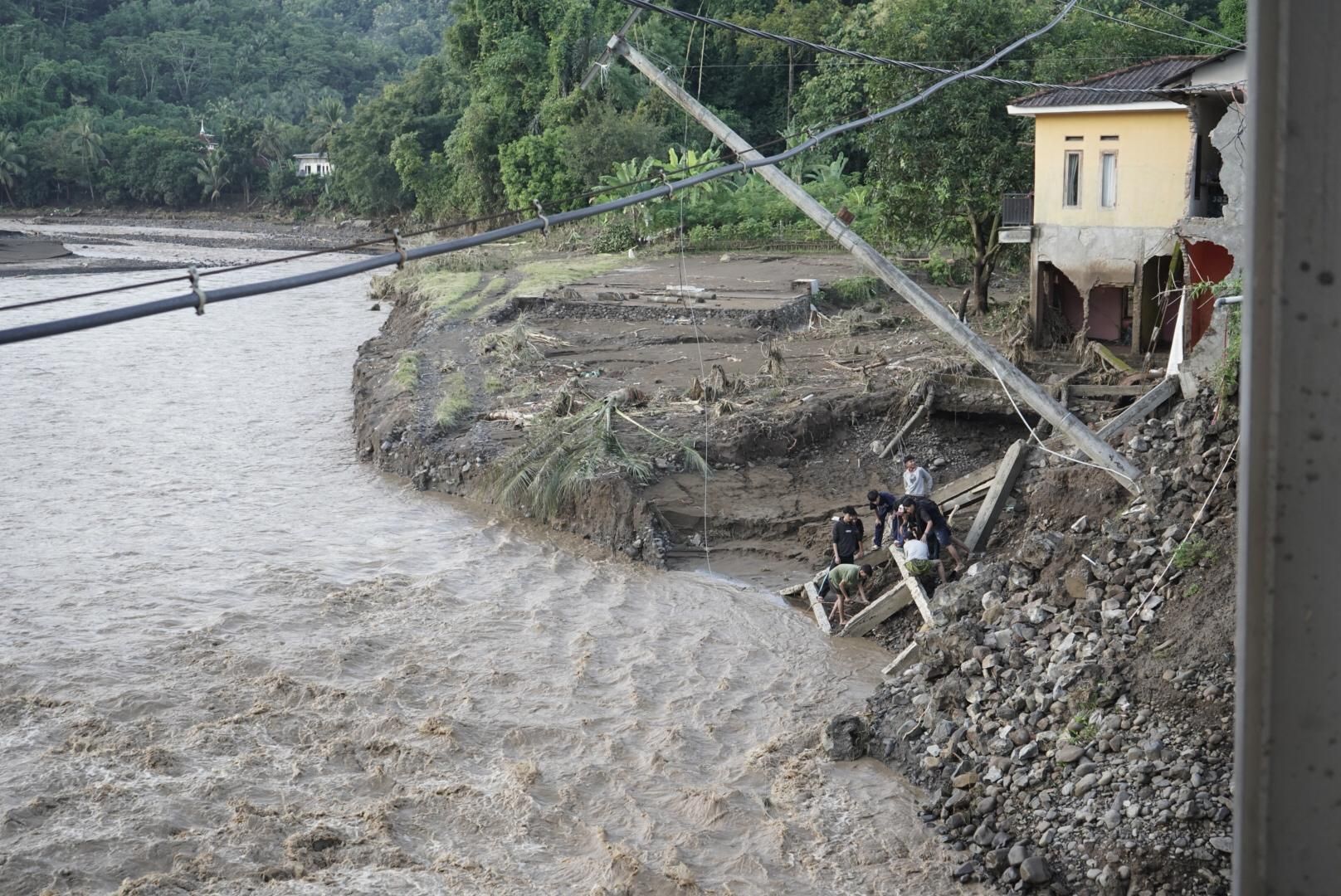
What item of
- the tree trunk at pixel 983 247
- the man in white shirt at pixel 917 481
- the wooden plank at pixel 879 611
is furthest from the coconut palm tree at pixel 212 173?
the wooden plank at pixel 879 611

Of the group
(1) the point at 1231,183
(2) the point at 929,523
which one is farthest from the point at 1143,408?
(1) the point at 1231,183

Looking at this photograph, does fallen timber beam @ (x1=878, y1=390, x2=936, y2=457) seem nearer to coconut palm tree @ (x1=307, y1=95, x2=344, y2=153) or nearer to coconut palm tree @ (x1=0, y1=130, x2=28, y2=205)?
coconut palm tree @ (x1=307, y1=95, x2=344, y2=153)

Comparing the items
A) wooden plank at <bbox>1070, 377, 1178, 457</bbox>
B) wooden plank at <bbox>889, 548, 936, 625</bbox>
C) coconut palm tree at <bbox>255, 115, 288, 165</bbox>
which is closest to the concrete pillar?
wooden plank at <bbox>889, 548, 936, 625</bbox>

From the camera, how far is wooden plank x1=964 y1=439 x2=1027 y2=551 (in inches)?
522

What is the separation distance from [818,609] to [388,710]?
Answer: 4.75 m

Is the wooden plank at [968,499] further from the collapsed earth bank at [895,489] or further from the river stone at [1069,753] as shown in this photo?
the river stone at [1069,753]

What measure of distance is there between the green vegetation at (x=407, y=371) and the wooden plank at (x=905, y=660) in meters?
13.7

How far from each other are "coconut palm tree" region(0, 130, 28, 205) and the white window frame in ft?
257

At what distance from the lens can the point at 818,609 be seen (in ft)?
45.8

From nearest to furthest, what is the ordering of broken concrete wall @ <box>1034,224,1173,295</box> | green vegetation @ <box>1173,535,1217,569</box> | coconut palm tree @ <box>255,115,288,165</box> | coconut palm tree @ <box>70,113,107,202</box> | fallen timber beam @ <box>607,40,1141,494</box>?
green vegetation @ <box>1173,535,1217,569</box>, fallen timber beam @ <box>607,40,1141,494</box>, broken concrete wall @ <box>1034,224,1173,295</box>, coconut palm tree @ <box>255,115,288,165</box>, coconut palm tree @ <box>70,113,107,202</box>

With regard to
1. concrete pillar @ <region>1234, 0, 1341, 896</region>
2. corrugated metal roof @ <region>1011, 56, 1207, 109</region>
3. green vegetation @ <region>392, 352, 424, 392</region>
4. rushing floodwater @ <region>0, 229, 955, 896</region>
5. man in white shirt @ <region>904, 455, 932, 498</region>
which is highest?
corrugated metal roof @ <region>1011, 56, 1207, 109</region>

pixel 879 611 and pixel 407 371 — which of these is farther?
pixel 407 371

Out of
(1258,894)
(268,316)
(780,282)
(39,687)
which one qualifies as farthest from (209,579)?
(268,316)

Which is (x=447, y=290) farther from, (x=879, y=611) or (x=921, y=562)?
(x=921, y=562)
